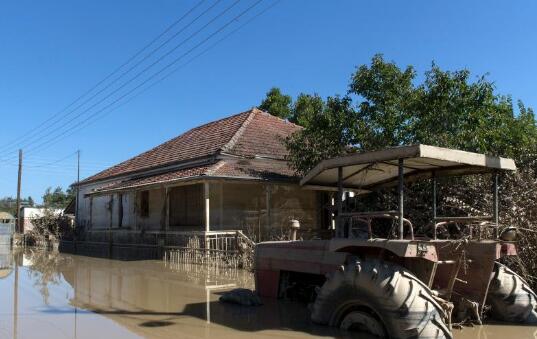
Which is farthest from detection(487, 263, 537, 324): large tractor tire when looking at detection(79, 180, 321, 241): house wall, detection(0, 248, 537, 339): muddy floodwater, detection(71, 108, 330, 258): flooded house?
detection(79, 180, 321, 241): house wall

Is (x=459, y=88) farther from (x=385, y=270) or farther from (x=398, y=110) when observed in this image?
(x=385, y=270)

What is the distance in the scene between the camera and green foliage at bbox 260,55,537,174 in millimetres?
14812

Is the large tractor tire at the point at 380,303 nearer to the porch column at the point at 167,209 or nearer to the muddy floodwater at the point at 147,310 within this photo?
the muddy floodwater at the point at 147,310

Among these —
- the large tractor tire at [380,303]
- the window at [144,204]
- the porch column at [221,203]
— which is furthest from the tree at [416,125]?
the window at [144,204]

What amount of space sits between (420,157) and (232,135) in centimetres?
1577

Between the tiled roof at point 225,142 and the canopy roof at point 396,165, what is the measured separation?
37.5 feet

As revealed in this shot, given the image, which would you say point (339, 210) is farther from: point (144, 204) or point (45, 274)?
point (144, 204)

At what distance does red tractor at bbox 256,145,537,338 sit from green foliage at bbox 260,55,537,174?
680cm

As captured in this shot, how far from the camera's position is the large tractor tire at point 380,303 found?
5.79 meters

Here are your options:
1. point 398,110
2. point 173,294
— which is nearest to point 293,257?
point 173,294

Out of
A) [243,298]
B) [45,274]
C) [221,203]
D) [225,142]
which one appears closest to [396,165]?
[243,298]

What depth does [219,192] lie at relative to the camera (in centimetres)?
1936

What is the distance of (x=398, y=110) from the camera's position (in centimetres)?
1577

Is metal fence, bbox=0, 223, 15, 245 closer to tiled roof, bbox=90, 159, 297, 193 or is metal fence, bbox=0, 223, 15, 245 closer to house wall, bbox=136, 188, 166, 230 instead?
house wall, bbox=136, 188, 166, 230
